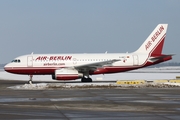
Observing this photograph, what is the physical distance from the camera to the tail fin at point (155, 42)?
1667 inches

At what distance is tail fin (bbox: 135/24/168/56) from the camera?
42.3 metres

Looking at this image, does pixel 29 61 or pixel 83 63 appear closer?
pixel 29 61

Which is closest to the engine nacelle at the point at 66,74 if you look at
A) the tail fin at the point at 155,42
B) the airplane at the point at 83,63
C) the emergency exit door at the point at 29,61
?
the airplane at the point at 83,63

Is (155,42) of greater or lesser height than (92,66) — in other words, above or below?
above

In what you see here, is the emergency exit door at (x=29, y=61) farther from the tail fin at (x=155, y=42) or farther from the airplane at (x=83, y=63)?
the tail fin at (x=155, y=42)

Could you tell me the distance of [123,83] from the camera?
33656mm

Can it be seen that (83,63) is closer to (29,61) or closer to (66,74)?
(66,74)

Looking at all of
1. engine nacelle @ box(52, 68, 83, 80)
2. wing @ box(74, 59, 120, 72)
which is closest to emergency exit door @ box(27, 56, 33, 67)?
engine nacelle @ box(52, 68, 83, 80)

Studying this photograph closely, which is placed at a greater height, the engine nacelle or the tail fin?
the tail fin

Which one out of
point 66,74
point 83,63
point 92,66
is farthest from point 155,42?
point 66,74

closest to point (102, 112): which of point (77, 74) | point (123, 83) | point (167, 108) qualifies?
point (167, 108)

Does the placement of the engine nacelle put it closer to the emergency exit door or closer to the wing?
the wing

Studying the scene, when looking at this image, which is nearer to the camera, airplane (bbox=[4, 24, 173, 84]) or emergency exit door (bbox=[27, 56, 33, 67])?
airplane (bbox=[4, 24, 173, 84])

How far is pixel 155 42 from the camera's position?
4259 centimetres
